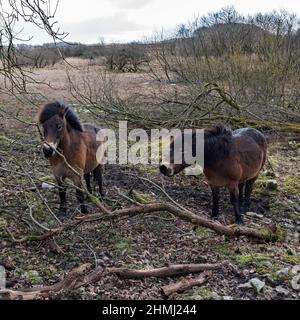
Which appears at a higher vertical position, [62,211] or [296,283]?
[62,211]

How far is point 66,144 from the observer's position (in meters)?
5.89

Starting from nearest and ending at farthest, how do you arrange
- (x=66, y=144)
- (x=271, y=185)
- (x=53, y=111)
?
(x=53, y=111) < (x=66, y=144) < (x=271, y=185)

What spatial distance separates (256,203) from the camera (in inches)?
290

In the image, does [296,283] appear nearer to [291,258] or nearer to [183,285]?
[291,258]

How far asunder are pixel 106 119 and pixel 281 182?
4.21m

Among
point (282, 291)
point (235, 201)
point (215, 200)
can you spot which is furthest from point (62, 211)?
point (282, 291)

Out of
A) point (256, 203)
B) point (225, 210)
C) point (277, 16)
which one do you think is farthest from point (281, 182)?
point (277, 16)

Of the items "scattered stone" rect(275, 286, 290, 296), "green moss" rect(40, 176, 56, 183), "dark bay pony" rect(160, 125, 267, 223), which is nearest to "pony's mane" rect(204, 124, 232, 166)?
"dark bay pony" rect(160, 125, 267, 223)

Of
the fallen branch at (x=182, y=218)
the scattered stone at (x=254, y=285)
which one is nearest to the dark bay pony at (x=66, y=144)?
the fallen branch at (x=182, y=218)

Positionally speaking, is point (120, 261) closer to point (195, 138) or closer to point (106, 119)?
point (195, 138)

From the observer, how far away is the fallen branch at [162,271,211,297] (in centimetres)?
407

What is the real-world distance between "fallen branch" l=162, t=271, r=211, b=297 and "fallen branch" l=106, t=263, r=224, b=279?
0.14 meters

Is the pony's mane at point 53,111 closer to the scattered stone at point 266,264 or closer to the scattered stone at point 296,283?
the scattered stone at point 266,264

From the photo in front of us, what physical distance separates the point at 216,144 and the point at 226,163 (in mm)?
290
